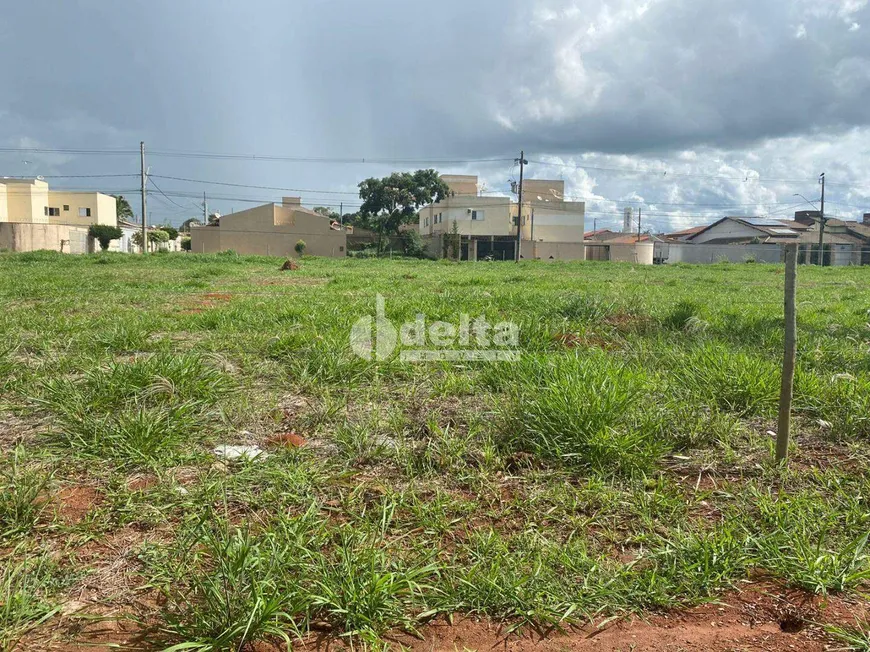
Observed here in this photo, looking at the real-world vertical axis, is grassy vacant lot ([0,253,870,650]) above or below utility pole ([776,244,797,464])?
below

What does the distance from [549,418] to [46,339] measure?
4014mm

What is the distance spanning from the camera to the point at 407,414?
9.98 feet

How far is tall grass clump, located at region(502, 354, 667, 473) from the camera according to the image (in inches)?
97.0

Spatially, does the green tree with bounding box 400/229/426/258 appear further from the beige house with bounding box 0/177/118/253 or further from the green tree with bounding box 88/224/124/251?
the beige house with bounding box 0/177/118/253

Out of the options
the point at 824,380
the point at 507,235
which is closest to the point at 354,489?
the point at 824,380

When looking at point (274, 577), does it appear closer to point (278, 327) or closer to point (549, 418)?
A: point (549, 418)

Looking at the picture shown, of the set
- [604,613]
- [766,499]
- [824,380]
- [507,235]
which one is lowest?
[604,613]

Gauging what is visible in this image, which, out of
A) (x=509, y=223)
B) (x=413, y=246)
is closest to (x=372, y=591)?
(x=413, y=246)

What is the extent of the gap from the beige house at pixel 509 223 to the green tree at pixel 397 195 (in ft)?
6.25

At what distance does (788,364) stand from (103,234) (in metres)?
51.3

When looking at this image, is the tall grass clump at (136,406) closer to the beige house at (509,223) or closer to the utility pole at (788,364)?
the utility pole at (788,364)

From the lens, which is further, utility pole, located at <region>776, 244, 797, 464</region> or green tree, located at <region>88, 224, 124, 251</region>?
green tree, located at <region>88, 224, 124, 251</region>
